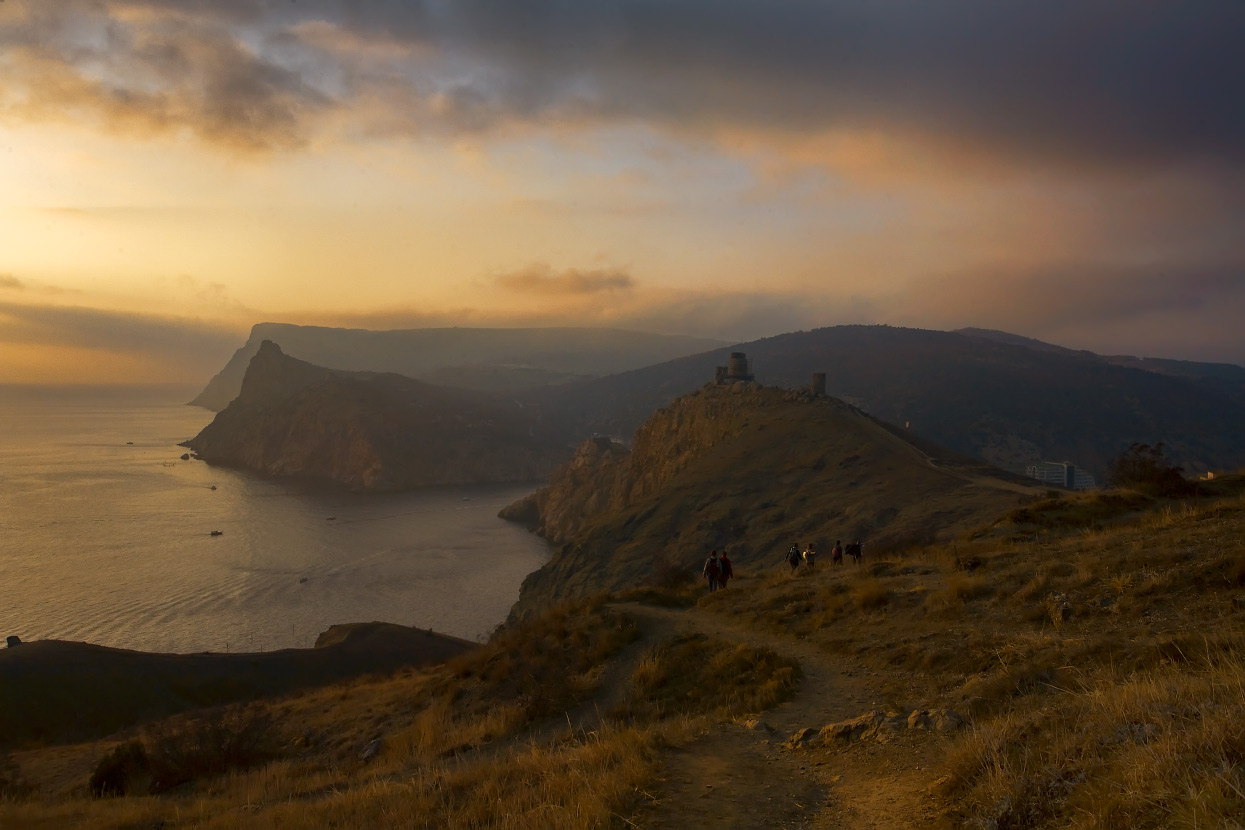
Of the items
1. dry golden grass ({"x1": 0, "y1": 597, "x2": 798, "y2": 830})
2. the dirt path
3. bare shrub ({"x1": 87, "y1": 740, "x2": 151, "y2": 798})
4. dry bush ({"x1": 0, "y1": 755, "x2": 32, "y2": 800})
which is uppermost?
the dirt path

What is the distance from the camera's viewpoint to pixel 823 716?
8258 millimetres

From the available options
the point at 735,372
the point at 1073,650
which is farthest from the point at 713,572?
the point at 735,372

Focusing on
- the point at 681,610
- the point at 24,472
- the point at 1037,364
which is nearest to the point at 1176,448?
the point at 1037,364

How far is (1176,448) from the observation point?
9538cm

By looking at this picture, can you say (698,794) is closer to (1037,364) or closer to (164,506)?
(164,506)

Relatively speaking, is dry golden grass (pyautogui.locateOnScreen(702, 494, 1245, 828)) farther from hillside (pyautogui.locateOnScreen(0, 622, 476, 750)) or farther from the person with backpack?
hillside (pyautogui.locateOnScreen(0, 622, 476, 750))

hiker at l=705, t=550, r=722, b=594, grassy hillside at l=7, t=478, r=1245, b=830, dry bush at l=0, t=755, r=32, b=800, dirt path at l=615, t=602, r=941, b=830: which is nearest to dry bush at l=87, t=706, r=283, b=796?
grassy hillside at l=7, t=478, r=1245, b=830

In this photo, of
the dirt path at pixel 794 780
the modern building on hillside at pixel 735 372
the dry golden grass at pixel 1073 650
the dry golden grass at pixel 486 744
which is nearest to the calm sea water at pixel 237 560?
the modern building on hillside at pixel 735 372

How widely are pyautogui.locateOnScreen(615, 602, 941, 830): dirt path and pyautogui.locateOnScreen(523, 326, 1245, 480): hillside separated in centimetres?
8902

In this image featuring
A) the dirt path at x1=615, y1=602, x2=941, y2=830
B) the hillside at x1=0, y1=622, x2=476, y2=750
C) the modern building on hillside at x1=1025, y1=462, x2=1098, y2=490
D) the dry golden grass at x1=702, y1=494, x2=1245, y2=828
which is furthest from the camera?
the modern building on hillside at x1=1025, y1=462, x2=1098, y2=490

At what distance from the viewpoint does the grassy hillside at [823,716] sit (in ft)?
14.5

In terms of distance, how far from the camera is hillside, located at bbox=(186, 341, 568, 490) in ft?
394

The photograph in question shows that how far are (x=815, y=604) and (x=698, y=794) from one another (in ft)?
27.7

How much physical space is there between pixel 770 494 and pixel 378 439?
317ft
